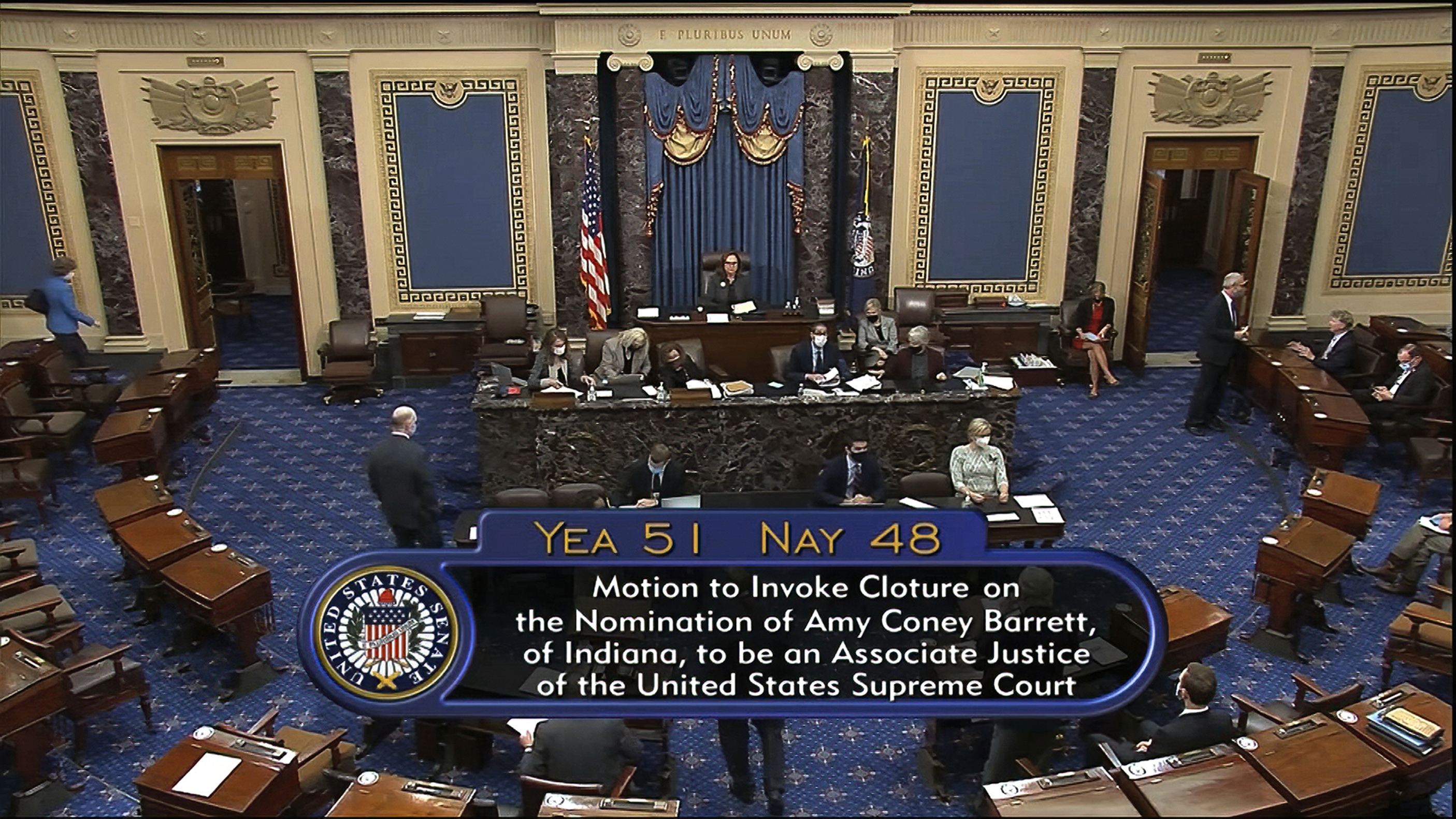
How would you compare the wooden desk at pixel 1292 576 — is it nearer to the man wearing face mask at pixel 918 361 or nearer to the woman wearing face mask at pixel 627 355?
the man wearing face mask at pixel 918 361

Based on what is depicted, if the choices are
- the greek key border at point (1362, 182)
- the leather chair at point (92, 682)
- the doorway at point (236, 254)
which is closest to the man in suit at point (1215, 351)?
the greek key border at point (1362, 182)

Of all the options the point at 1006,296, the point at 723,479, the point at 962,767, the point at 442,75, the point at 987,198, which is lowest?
the point at 962,767

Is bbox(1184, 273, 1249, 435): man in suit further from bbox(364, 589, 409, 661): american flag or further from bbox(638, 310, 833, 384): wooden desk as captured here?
bbox(364, 589, 409, 661): american flag

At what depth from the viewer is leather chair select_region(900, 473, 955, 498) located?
8.95m

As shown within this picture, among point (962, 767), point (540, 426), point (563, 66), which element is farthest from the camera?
point (563, 66)

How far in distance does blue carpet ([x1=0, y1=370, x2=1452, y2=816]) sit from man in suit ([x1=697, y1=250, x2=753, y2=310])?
9.14 feet

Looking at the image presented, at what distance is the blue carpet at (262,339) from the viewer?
A: 14.1 meters

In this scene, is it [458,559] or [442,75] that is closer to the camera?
[458,559]

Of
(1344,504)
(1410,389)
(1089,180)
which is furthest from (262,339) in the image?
(1410,389)

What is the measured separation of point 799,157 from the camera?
43.2 ft

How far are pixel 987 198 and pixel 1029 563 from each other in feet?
35.8

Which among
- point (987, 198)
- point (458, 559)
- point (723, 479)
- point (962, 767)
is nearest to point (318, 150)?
point (723, 479)

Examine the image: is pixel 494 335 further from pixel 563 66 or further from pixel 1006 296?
pixel 1006 296

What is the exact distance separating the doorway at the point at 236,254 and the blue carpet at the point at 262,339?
14mm
